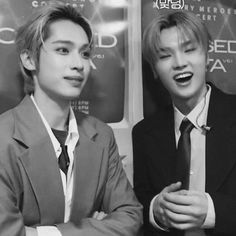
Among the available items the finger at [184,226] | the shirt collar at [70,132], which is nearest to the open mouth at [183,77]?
the shirt collar at [70,132]

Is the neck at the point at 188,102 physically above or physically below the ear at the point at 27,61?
below

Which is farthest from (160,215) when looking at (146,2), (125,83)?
(146,2)

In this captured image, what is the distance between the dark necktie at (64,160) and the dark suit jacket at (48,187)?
0.10 feet

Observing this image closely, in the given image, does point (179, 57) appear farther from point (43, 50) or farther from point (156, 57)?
point (43, 50)

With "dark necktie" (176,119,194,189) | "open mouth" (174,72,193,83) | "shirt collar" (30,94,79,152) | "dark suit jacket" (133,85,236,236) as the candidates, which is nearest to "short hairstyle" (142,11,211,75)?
"open mouth" (174,72,193,83)

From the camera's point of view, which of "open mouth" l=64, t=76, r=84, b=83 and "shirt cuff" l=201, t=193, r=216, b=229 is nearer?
"open mouth" l=64, t=76, r=84, b=83

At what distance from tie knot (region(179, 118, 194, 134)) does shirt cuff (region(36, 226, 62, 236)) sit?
66cm

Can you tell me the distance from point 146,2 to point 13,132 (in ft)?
3.09

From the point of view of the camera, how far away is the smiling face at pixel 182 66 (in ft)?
5.16

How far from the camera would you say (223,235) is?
4.78 ft

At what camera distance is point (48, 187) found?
4.11 ft

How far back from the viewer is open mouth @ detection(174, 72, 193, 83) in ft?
5.16

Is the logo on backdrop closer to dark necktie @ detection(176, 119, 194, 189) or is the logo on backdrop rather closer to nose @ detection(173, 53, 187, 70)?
nose @ detection(173, 53, 187, 70)

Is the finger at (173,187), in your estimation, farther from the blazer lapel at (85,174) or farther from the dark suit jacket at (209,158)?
the blazer lapel at (85,174)
